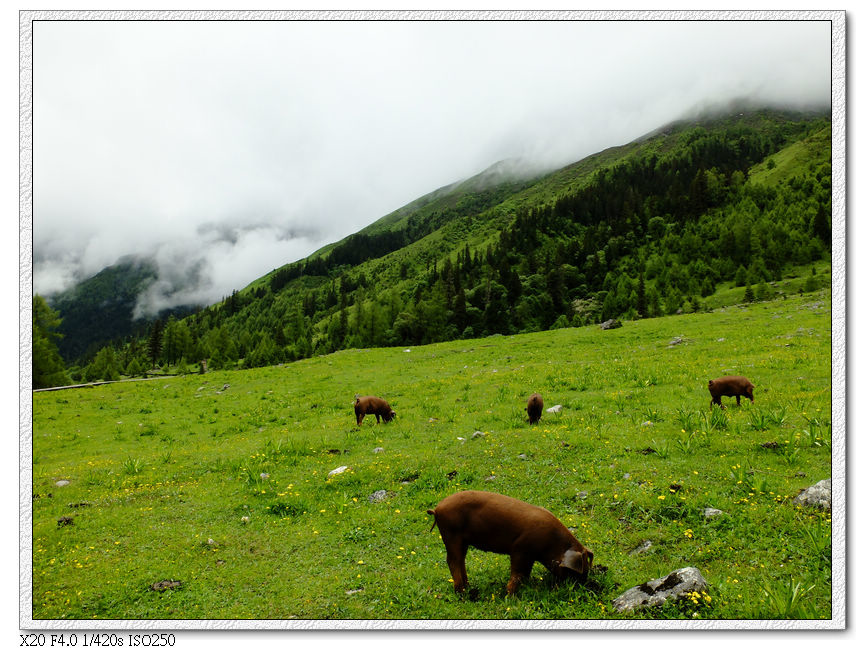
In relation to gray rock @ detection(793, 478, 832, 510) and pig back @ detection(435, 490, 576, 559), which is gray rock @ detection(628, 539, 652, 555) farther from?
gray rock @ detection(793, 478, 832, 510)

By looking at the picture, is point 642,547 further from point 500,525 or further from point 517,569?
point 500,525

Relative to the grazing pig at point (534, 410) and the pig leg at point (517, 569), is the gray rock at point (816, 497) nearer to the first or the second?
the pig leg at point (517, 569)

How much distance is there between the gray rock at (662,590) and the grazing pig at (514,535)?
572mm

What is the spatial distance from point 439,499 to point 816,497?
279 inches

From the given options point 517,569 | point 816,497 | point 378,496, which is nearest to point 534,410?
point 378,496

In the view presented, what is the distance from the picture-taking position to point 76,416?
2294 cm

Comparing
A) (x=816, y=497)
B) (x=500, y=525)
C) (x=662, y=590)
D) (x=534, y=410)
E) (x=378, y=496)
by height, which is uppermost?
(x=500, y=525)

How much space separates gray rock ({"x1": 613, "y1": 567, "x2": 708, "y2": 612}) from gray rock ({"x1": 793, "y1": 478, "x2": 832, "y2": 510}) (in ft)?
11.4

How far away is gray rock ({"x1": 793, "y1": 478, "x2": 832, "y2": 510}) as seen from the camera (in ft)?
23.9

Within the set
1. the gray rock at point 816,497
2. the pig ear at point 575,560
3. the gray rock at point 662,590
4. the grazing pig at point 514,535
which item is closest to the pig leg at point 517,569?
the grazing pig at point 514,535

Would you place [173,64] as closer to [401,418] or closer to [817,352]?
[401,418]

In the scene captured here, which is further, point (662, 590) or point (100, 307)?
point (100, 307)

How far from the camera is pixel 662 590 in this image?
5.44 metres

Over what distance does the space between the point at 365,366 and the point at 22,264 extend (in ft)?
104
